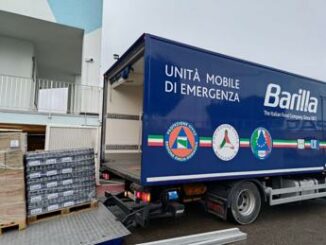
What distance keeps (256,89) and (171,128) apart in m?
2.06

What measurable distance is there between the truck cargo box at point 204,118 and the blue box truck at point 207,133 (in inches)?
0.6

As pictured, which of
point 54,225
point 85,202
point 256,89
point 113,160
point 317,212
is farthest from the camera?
point 317,212

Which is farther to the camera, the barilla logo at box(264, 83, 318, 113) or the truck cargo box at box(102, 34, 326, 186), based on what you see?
the barilla logo at box(264, 83, 318, 113)

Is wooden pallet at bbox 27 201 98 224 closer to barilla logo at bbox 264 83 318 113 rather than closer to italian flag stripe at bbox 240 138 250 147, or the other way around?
italian flag stripe at bbox 240 138 250 147

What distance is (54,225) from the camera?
11.8 feet

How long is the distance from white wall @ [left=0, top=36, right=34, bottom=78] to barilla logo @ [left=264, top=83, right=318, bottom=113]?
9.39 meters

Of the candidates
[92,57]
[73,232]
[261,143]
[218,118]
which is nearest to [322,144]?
[261,143]

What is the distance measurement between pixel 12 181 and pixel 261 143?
4214 mm

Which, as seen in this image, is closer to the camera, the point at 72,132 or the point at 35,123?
the point at 72,132

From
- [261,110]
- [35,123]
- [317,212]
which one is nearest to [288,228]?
[317,212]

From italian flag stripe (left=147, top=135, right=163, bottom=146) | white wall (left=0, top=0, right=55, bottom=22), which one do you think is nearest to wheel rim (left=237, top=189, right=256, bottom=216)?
italian flag stripe (left=147, top=135, right=163, bottom=146)

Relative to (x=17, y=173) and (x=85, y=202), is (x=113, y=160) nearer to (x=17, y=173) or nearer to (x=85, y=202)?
(x=85, y=202)

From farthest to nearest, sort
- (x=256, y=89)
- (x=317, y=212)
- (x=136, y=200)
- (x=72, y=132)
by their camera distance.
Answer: (x=72, y=132) → (x=317, y=212) → (x=256, y=89) → (x=136, y=200)

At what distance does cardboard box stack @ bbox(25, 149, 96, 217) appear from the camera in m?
3.83
